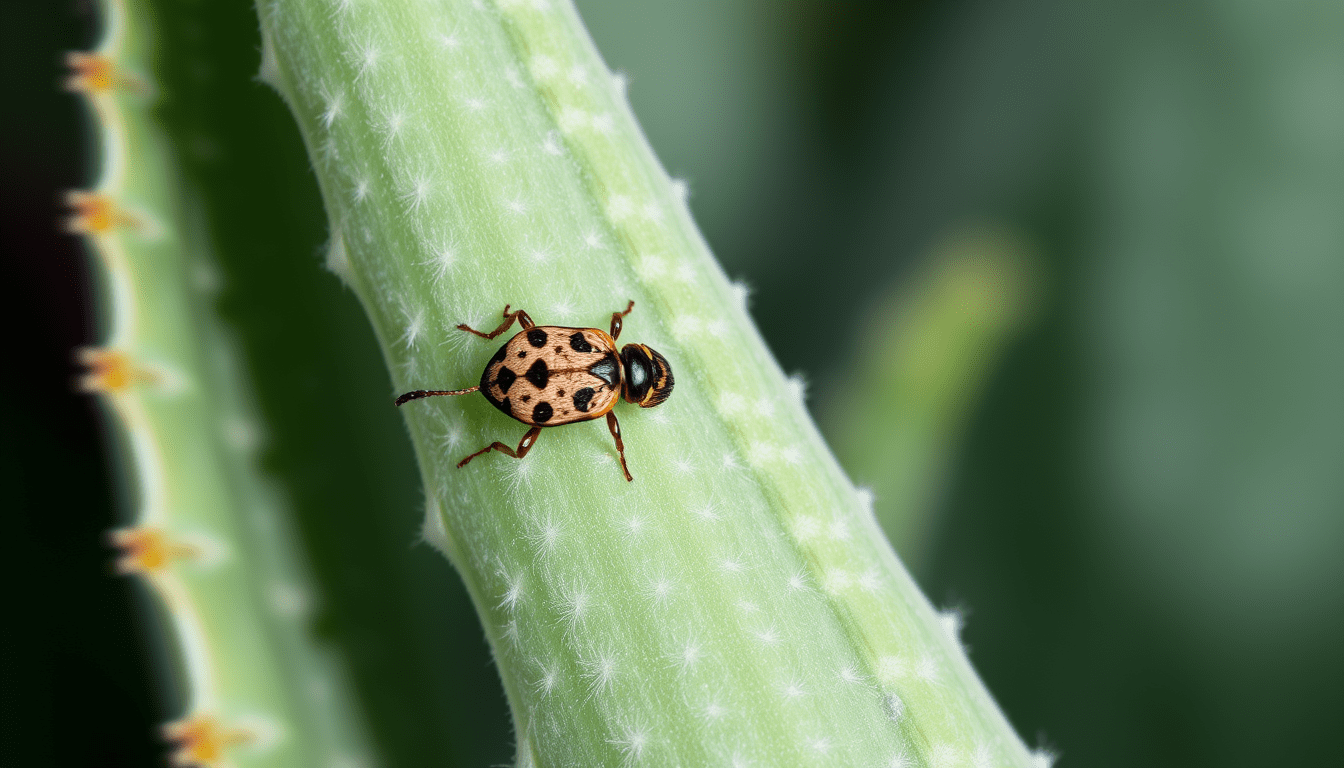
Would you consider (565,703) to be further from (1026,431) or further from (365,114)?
(1026,431)

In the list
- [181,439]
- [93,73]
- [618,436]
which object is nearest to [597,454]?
[618,436]

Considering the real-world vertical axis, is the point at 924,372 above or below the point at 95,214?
below

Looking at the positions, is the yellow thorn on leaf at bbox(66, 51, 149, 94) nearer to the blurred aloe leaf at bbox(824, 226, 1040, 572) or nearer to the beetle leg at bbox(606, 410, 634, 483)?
the beetle leg at bbox(606, 410, 634, 483)

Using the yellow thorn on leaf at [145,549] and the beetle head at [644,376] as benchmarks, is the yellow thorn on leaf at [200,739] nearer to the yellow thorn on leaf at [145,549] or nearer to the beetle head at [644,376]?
the yellow thorn on leaf at [145,549]

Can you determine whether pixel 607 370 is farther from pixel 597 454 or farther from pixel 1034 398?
pixel 1034 398

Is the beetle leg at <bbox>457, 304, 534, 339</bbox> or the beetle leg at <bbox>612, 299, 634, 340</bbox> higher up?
the beetle leg at <bbox>457, 304, 534, 339</bbox>

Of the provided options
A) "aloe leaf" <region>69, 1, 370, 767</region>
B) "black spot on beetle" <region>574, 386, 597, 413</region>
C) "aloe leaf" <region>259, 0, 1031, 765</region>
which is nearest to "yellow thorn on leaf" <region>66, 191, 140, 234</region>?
"aloe leaf" <region>69, 1, 370, 767</region>
